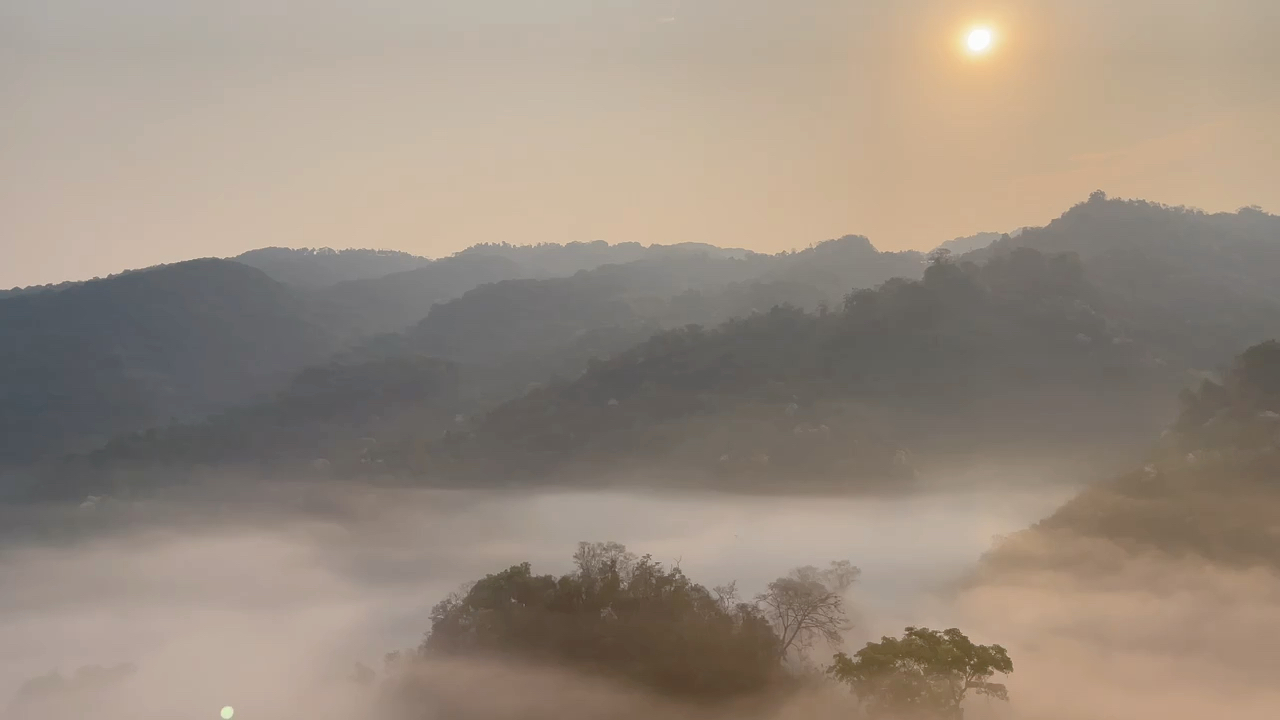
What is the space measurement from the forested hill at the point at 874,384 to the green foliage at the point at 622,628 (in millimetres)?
84633

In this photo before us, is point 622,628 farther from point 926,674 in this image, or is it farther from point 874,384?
point 874,384

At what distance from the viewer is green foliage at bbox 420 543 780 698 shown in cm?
6431

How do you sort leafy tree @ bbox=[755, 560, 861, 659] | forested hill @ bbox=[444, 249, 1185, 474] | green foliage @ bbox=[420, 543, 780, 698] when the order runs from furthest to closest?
forested hill @ bbox=[444, 249, 1185, 474] < leafy tree @ bbox=[755, 560, 861, 659] < green foliage @ bbox=[420, 543, 780, 698]

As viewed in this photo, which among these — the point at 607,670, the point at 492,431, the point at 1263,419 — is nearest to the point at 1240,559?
the point at 1263,419

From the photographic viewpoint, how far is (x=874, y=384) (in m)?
169

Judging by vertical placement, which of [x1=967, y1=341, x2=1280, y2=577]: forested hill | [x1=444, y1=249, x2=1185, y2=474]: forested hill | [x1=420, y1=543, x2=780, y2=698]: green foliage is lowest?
[x1=420, y1=543, x2=780, y2=698]: green foliage

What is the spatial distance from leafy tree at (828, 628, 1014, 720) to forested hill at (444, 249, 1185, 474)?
97620 mm

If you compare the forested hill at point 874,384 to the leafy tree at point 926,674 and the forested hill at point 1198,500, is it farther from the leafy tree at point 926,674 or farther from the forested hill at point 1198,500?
the leafy tree at point 926,674

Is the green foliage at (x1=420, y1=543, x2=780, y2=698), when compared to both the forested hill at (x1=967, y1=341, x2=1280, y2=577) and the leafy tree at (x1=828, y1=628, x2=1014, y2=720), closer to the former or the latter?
the leafy tree at (x1=828, y1=628, x2=1014, y2=720)

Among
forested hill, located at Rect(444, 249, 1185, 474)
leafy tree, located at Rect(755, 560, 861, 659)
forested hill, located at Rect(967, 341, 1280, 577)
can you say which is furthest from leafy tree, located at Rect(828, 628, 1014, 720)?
forested hill, located at Rect(444, 249, 1185, 474)

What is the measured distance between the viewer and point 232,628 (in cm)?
15675

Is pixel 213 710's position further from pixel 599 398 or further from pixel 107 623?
pixel 599 398

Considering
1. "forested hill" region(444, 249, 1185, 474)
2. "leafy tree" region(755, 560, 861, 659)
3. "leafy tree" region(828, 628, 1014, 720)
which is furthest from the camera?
"forested hill" region(444, 249, 1185, 474)

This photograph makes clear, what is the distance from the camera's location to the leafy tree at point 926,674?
50.4 metres
